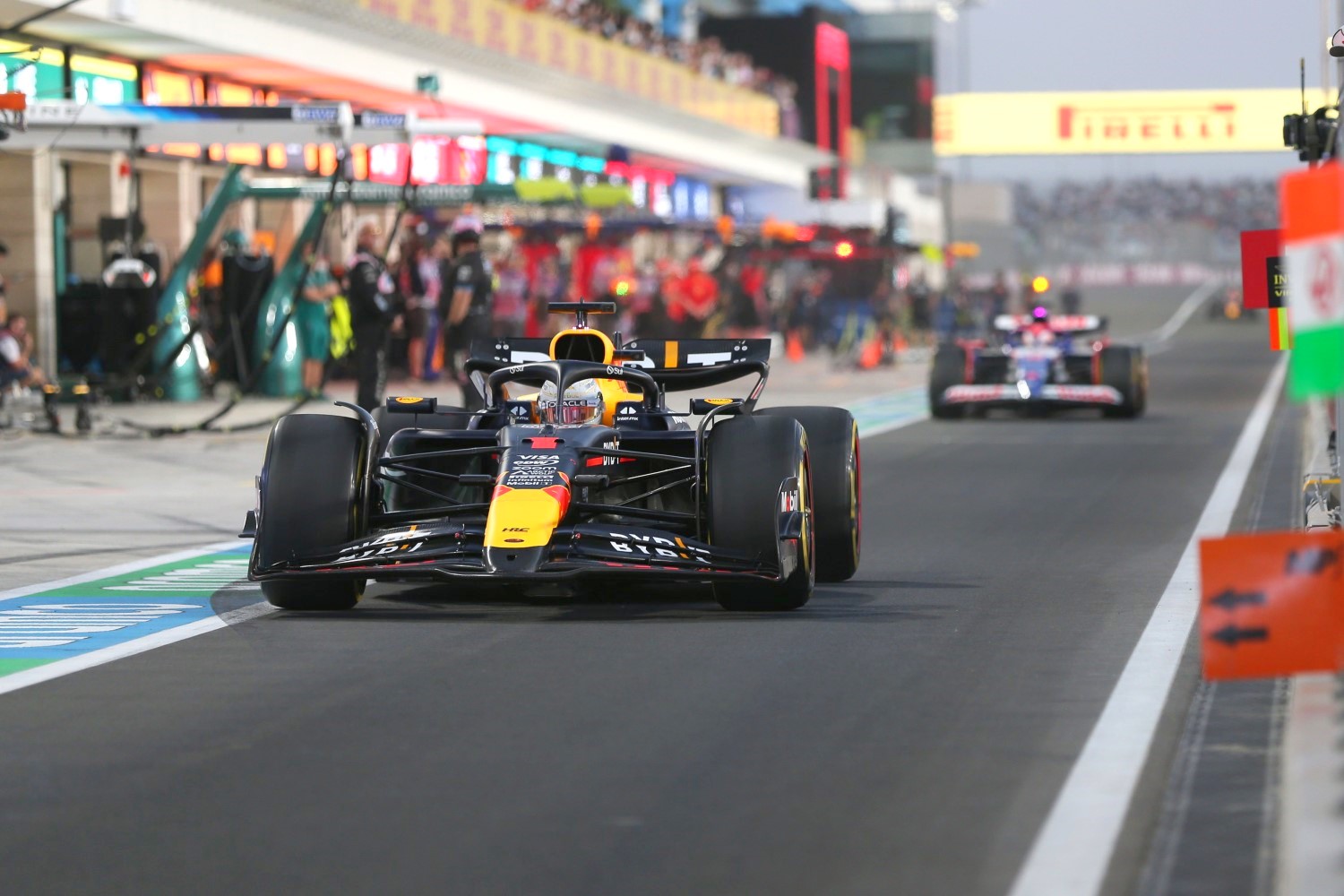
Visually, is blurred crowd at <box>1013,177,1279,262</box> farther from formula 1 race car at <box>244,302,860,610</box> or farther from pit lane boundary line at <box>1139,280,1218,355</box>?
formula 1 race car at <box>244,302,860,610</box>

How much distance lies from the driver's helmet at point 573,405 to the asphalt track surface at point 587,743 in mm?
808

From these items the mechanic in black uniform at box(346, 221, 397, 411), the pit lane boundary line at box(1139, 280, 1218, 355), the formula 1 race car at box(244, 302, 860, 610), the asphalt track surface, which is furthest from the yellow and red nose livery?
the pit lane boundary line at box(1139, 280, 1218, 355)

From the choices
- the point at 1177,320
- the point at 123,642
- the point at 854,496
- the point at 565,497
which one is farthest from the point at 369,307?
the point at 1177,320

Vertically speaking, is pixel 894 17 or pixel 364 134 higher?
pixel 894 17

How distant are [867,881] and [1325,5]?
2516 centimetres

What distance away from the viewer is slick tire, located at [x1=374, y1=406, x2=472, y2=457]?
10.5 metres

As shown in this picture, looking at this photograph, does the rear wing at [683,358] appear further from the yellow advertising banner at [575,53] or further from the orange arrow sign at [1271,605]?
the yellow advertising banner at [575,53]

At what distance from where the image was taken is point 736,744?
654cm

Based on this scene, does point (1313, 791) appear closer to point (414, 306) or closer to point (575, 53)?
point (414, 306)

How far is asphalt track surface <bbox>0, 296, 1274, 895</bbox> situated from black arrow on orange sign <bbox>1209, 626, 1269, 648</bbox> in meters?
0.36

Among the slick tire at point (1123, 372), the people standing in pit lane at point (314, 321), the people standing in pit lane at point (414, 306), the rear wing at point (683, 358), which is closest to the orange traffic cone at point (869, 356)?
the people standing in pit lane at point (414, 306)

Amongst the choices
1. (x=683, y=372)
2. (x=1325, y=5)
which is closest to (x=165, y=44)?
(x=1325, y=5)

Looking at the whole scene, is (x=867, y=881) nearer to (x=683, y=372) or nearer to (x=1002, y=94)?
(x=683, y=372)

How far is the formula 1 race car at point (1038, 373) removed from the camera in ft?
77.5
